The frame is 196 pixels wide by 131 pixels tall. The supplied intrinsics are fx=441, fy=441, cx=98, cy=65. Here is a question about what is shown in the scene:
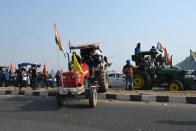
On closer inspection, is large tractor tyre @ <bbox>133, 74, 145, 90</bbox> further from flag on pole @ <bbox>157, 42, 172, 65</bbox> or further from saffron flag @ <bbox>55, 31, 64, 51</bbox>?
saffron flag @ <bbox>55, 31, 64, 51</bbox>

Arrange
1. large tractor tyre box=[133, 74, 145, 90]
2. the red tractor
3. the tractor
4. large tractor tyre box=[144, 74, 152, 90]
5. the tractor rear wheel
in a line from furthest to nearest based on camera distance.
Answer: large tractor tyre box=[133, 74, 145, 90] → large tractor tyre box=[144, 74, 152, 90] → the tractor → the tractor rear wheel → the red tractor

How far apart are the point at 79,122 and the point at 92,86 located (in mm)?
4023

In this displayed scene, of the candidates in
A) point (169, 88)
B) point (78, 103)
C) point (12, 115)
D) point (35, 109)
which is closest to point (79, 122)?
point (12, 115)

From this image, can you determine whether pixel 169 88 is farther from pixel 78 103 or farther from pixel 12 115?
pixel 12 115

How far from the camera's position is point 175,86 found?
23.2 m

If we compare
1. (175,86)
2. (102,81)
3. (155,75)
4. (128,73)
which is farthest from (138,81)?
(102,81)

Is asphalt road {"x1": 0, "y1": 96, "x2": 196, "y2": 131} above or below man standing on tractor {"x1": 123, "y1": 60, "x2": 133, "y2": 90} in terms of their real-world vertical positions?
→ below

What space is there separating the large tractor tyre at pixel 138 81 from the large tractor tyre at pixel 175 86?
1.56 meters

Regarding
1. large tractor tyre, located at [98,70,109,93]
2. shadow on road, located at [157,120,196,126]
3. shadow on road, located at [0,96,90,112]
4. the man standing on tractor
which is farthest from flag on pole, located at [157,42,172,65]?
shadow on road, located at [157,120,196,126]

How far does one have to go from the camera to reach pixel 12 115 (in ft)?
43.8

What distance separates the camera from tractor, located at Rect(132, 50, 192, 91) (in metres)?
23.6

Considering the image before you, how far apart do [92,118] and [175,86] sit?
38.0 feet

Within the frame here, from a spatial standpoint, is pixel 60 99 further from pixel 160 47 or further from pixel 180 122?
pixel 160 47

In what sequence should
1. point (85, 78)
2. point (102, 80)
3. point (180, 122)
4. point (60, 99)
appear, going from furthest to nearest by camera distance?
point (102, 80), point (85, 78), point (60, 99), point (180, 122)
